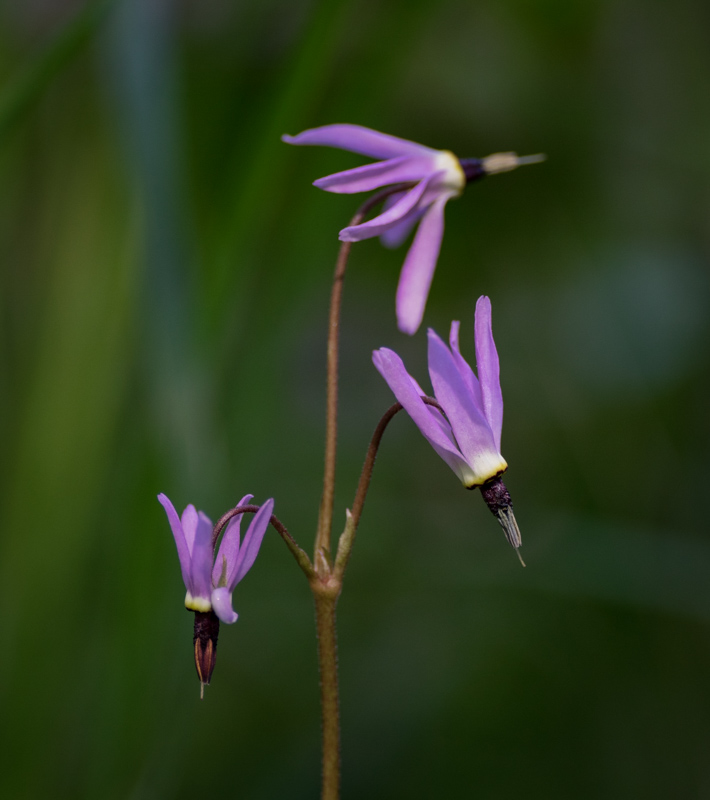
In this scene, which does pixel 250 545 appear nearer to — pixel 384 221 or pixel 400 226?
pixel 384 221

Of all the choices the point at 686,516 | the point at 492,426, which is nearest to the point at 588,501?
the point at 686,516

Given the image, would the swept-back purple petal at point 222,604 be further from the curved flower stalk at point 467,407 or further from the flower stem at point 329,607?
the curved flower stalk at point 467,407

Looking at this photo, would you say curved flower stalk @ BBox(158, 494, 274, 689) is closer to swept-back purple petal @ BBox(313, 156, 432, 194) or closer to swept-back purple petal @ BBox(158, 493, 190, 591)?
swept-back purple petal @ BBox(158, 493, 190, 591)

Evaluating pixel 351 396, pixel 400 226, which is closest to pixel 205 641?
pixel 400 226

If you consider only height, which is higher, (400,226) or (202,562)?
(400,226)

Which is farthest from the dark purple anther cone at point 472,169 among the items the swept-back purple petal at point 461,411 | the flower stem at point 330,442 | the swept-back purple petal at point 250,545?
the swept-back purple petal at point 250,545

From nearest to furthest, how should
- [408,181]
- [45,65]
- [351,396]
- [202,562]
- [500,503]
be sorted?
[202,562], [500,503], [408,181], [45,65], [351,396]

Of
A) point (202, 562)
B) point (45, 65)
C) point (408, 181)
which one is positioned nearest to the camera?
point (202, 562)
